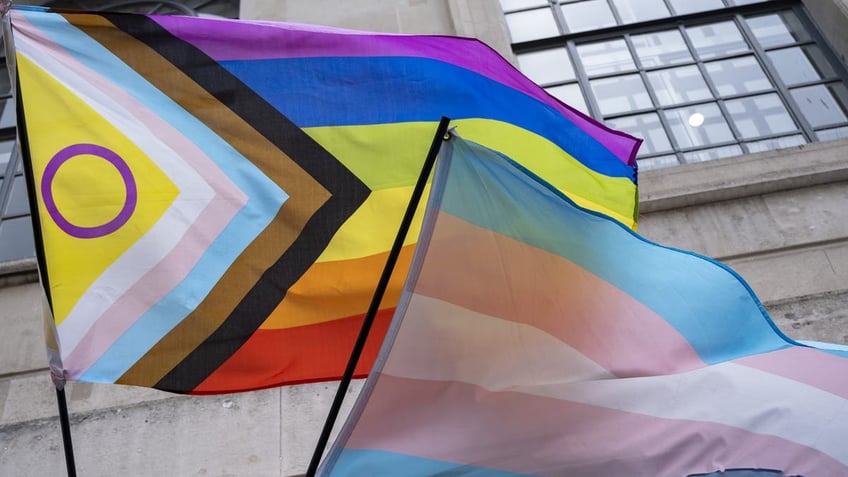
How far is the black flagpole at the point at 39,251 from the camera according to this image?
3652 millimetres

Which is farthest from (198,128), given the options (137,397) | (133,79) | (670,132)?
(670,132)

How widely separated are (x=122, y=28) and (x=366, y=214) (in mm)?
1743

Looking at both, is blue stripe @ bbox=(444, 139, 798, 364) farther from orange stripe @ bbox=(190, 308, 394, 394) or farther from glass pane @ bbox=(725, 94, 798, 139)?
glass pane @ bbox=(725, 94, 798, 139)

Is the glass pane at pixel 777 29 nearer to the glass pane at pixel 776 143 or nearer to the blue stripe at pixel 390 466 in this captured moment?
the glass pane at pixel 776 143

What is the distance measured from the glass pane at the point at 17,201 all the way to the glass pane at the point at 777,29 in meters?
8.46

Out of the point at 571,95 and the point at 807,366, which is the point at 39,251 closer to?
the point at 807,366

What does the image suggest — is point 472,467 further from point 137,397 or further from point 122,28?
point 137,397

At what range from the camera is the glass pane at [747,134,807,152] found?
8.12m

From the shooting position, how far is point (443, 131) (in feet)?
12.4

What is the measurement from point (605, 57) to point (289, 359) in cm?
651

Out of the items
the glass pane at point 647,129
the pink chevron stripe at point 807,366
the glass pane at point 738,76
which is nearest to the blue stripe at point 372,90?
the pink chevron stripe at point 807,366

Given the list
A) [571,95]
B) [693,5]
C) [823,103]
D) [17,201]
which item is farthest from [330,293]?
[693,5]

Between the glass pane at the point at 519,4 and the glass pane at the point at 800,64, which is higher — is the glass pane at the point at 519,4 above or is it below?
above

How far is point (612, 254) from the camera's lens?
4.09 meters
